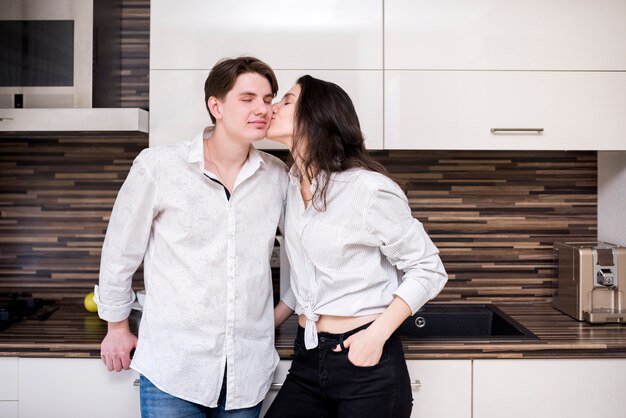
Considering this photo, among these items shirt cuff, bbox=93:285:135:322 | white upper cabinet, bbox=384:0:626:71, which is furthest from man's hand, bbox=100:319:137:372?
white upper cabinet, bbox=384:0:626:71

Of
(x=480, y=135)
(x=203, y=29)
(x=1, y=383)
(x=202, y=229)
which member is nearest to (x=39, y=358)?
(x=1, y=383)

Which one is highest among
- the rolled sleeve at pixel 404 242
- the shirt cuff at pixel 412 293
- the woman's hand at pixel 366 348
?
the rolled sleeve at pixel 404 242

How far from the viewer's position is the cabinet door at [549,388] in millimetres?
1817

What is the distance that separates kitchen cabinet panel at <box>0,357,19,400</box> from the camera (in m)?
1.80

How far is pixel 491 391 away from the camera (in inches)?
71.6

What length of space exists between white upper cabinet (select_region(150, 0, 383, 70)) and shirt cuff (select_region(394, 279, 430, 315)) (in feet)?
2.86

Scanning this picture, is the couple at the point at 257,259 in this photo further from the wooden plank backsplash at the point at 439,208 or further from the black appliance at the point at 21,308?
the wooden plank backsplash at the point at 439,208

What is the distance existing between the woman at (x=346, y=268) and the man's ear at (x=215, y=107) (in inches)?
6.0

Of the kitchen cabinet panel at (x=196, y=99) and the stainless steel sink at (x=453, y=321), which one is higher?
the kitchen cabinet panel at (x=196, y=99)

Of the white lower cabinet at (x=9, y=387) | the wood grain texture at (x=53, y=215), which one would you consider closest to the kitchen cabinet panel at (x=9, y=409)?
the white lower cabinet at (x=9, y=387)

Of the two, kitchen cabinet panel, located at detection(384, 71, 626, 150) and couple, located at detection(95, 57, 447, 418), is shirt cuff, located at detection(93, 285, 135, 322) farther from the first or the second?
kitchen cabinet panel, located at detection(384, 71, 626, 150)

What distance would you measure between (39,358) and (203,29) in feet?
3.91

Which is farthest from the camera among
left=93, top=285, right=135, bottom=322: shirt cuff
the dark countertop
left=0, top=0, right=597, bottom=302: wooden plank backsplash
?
left=0, top=0, right=597, bottom=302: wooden plank backsplash

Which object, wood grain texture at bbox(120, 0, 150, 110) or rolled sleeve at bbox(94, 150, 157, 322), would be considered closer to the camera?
rolled sleeve at bbox(94, 150, 157, 322)
